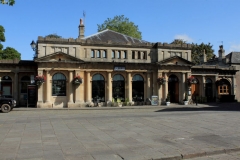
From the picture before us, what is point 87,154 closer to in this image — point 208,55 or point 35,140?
point 35,140

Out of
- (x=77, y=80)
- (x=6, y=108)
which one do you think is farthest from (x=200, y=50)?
(x=6, y=108)

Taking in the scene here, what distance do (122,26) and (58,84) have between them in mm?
30933

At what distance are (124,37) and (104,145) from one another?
2712 cm

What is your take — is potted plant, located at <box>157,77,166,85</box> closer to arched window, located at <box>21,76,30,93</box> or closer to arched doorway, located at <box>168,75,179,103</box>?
arched doorway, located at <box>168,75,179,103</box>

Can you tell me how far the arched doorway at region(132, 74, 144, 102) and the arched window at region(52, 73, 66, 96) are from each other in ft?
28.0

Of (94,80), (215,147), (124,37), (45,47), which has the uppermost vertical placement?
(124,37)

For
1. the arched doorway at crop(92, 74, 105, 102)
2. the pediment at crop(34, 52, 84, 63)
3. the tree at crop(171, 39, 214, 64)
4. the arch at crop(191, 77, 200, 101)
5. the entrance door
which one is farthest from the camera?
the tree at crop(171, 39, 214, 64)

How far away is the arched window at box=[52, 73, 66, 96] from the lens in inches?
1135

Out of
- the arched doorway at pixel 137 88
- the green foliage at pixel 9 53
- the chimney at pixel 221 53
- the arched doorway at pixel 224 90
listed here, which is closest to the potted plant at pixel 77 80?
the arched doorway at pixel 137 88

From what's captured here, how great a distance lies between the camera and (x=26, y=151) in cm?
788

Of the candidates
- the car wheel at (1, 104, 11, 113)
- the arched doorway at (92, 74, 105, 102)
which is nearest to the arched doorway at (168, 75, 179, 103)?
the arched doorway at (92, 74, 105, 102)

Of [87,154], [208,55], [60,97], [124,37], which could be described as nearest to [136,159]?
[87,154]

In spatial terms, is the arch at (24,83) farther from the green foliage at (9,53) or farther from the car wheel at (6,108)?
the green foliage at (9,53)

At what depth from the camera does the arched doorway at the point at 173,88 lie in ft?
109
